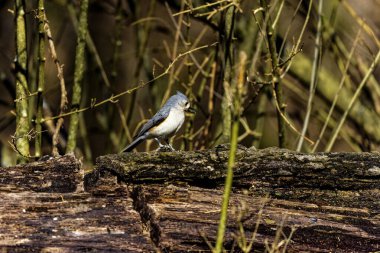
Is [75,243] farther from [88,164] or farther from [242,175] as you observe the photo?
[88,164]

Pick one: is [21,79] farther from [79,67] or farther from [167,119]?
[167,119]

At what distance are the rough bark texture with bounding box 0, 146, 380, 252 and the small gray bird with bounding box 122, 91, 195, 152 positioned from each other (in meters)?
2.04

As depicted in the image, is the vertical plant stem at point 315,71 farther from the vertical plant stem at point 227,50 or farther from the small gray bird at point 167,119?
the small gray bird at point 167,119

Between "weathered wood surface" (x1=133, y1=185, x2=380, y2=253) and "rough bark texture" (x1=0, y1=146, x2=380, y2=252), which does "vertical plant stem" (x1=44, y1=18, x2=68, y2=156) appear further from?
"weathered wood surface" (x1=133, y1=185, x2=380, y2=253)

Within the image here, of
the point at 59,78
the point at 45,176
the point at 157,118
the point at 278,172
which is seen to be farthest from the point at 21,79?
the point at 278,172

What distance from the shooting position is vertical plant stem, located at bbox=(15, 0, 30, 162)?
16.5ft

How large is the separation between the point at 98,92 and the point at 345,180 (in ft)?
15.7

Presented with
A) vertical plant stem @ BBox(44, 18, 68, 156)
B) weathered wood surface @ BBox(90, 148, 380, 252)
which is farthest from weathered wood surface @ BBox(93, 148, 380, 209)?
vertical plant stem @ BBox(44, 18, 68, 156)

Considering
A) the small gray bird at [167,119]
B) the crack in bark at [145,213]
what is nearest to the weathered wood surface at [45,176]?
the crack in bark at [145,213]

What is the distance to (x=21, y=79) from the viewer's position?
515 cm

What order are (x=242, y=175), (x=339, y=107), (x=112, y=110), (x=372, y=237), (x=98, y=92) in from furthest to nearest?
(x=98, y=92)
(x=112, y=110)
(x=339, y=107)
(x=242, y=175)
(x=372, y=237)

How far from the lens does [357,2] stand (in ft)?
27.3

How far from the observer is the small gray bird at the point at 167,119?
5.95m

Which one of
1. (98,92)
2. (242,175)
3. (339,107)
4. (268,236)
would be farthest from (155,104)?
(268,236)
